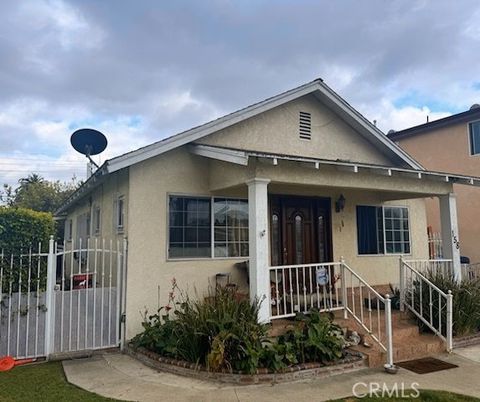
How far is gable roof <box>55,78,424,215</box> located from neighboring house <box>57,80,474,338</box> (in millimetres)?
31

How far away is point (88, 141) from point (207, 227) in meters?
4.17

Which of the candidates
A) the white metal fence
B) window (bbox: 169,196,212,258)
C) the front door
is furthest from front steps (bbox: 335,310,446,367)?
the white metal fence

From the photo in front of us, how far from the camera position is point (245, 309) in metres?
6.35

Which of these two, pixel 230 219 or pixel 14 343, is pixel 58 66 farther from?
pixel 14 343

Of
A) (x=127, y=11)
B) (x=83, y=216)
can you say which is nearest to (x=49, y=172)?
(x=83, y=216)

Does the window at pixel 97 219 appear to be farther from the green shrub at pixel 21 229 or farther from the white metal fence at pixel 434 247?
the white metal fence at pixel 434 247

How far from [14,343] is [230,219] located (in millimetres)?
4617

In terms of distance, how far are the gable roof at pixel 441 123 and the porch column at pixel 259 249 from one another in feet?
39.6

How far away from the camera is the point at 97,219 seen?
432 inches

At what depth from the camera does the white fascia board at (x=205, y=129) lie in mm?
7184

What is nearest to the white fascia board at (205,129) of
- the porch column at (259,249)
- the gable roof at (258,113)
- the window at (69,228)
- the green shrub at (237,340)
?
the gable roof at (258,113)

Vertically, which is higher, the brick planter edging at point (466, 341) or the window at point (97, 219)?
the window at point (97, 219)

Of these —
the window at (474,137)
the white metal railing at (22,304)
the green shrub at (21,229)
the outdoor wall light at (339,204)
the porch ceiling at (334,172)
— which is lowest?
the white metal railing at (22,304)

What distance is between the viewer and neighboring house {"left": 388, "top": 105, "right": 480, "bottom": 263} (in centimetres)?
1511
